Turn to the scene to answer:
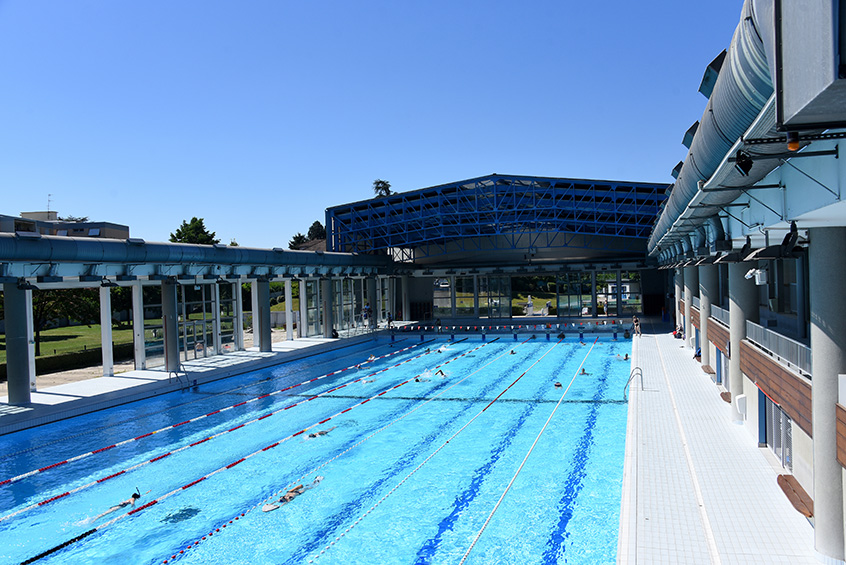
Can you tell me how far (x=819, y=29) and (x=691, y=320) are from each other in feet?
68.8

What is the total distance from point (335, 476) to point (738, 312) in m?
8.17

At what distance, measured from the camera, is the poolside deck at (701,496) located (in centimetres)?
616

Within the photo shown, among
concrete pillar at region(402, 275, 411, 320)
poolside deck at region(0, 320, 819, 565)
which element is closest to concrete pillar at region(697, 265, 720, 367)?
poolside deck at region(0, 320, 819, 565)

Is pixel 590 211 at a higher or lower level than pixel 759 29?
higher

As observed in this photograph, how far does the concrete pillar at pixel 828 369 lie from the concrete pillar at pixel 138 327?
18757 millimetres

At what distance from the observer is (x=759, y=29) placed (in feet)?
9.00

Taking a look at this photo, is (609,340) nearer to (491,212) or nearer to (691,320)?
(691,320)

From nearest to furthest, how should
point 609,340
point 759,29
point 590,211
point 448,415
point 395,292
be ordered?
point 759,29 → point 448,415 → point 609,340 → point 590,211 → point 395,292

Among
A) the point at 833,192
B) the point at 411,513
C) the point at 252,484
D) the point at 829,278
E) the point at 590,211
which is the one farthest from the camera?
the point at 590,211

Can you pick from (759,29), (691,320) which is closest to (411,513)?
(759,29)

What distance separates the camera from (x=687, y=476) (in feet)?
27.5

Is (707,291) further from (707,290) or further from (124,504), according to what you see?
(124,504)

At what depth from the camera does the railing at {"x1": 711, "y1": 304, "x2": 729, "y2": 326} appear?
43.9ft

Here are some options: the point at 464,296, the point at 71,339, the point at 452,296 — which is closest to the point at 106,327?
the point at 71,339
